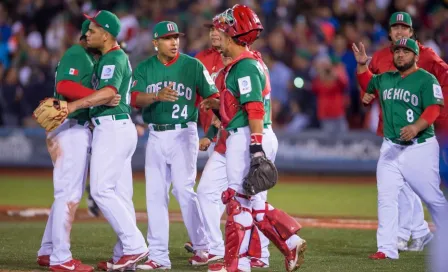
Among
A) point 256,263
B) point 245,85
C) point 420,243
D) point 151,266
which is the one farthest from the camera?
point 420,243

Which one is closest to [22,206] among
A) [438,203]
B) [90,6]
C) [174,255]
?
[174,255]

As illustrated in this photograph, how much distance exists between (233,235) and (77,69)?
2128 millimetres

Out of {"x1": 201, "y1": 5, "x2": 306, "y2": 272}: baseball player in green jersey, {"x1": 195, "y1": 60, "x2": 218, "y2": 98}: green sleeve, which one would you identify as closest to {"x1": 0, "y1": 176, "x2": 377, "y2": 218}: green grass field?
{"x1": 195, "y1": 60, "x2": 218, "y2": 98}: green sleeve

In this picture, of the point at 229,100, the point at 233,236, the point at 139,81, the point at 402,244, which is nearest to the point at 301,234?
the point at 402,244

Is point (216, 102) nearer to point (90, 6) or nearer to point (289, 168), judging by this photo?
point (289, 168)

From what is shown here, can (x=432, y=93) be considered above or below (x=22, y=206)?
above

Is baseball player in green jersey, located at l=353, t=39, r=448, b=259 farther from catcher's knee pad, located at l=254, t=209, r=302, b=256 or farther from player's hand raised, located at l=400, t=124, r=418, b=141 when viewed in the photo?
catcher's knee pad, located at l=254, t=209, r=302, b=256

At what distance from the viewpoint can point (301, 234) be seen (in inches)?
428

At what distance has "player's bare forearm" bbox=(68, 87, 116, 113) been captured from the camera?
7.71 metres

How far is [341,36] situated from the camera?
18.0m

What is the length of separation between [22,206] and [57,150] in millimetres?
5879

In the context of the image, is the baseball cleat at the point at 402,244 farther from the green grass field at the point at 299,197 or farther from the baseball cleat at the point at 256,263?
the green grass field at the point at 299,197

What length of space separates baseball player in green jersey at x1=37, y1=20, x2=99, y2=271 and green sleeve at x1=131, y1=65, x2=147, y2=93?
2.31ft

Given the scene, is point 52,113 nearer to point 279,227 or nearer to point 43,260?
point 43,260
